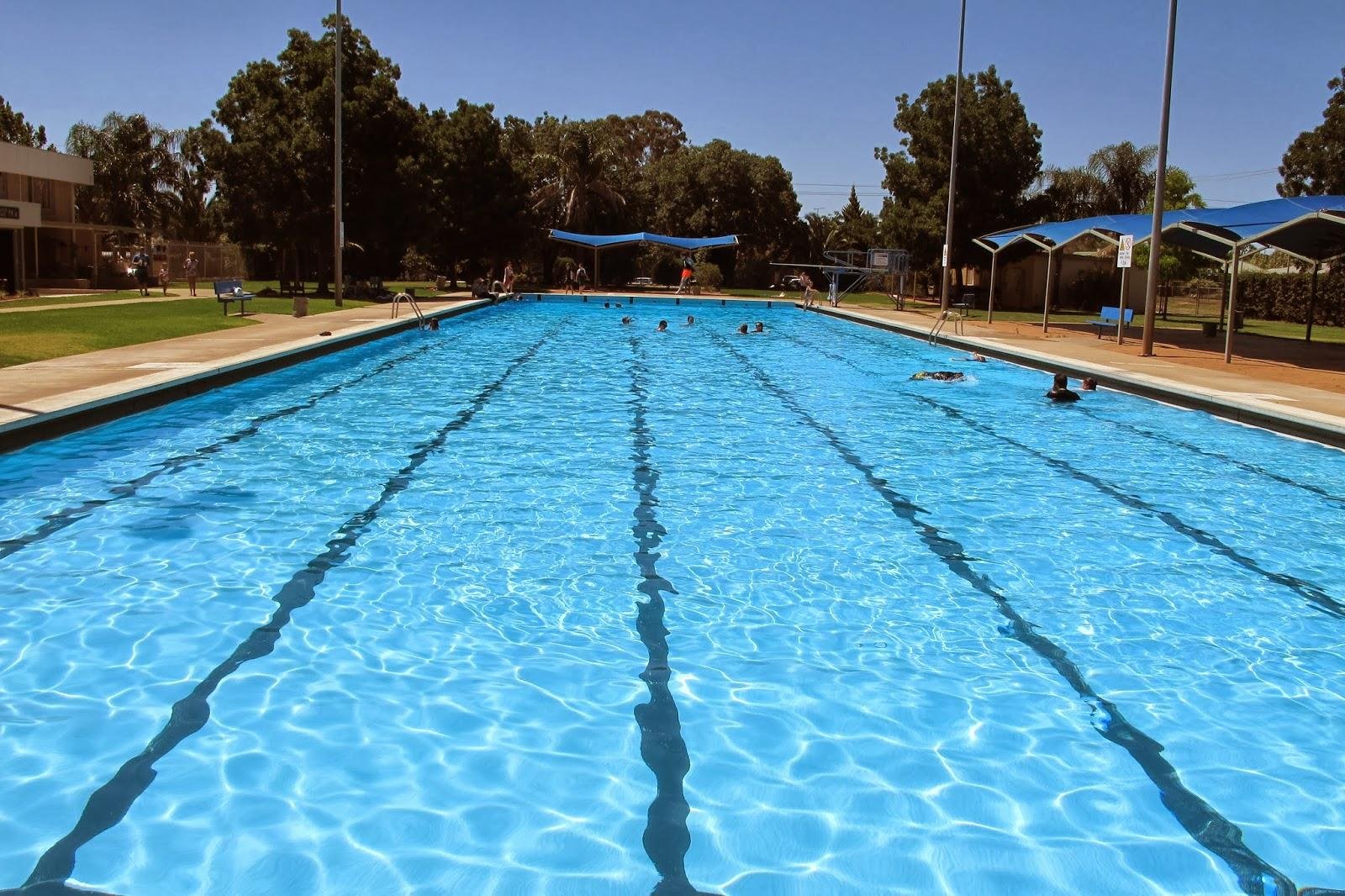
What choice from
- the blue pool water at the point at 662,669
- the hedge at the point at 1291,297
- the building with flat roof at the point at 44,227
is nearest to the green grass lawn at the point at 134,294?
the building with flat roof at the point at 44,227

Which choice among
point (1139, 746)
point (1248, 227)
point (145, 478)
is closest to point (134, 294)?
point (145, 478)

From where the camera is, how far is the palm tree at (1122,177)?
154 ft

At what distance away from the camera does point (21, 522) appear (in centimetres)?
732

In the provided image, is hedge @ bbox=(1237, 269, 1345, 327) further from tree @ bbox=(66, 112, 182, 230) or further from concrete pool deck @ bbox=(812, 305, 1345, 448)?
tree @ bbox=(66, 112, 182, 230)

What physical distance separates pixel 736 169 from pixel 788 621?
53075mm

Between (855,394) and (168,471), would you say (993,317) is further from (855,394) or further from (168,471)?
(168,471)

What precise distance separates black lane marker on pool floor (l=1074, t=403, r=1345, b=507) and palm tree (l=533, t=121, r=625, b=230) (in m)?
39.3

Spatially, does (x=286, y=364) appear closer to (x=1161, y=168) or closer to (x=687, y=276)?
(x=1161, y=168)

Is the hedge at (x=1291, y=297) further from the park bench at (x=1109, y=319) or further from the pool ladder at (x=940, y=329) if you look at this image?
the pool ladder at (x=940, y=329)

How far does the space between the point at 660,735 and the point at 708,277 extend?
44393 mm

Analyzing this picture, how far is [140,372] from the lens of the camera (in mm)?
12875

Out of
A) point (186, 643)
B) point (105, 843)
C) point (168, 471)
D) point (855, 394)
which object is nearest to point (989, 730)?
point (105, 843)

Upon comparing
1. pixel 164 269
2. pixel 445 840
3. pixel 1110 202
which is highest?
pixel 1110 202

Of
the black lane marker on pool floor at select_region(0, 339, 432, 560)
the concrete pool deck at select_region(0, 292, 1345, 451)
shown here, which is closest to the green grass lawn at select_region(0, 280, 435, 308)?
the concrete pool deck at select_region(0, 292, 1345, 451)
